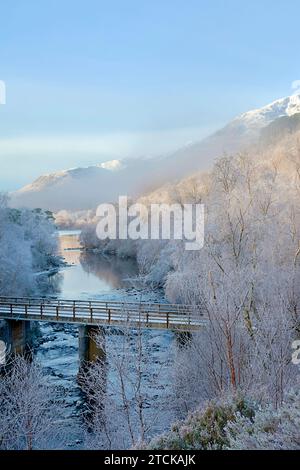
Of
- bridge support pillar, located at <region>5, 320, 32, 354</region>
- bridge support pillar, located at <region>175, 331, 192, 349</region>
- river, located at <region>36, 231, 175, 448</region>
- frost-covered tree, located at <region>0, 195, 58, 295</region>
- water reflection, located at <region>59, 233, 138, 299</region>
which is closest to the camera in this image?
river, located at <region>36, 231, 175, 448</region>

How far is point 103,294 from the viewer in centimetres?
3903

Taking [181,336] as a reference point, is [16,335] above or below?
below

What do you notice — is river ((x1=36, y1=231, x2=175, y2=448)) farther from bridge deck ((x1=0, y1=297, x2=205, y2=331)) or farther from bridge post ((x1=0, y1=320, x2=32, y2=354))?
bridge deck ((x1=0, y1=297, x2=205, y2=331))

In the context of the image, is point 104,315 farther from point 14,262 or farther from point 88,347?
point 14,262

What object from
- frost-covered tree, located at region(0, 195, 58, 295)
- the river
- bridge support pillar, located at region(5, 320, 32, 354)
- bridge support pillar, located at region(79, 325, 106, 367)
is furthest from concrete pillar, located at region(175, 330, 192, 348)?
frost-covered tree, located at region(0, 195, 58, 295)

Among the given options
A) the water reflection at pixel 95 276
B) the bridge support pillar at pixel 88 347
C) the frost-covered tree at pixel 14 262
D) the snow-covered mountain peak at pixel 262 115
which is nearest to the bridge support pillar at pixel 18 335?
the bridge support pillar at pixel 88 347

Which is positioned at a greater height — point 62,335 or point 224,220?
point 224,220

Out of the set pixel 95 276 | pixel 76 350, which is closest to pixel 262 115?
pixel 95 276

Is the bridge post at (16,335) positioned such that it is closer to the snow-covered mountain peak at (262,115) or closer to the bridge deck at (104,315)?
the bridge deck at (104,315)

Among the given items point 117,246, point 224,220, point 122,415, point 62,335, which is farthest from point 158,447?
point 117,246

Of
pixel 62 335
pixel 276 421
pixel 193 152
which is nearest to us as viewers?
pixel 276 421

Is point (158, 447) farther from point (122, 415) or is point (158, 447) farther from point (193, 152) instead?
point (193, 152)

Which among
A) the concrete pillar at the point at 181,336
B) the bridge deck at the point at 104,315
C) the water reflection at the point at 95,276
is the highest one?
the bridge deck at the point at 104,315

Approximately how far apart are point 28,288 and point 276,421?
3472cm
